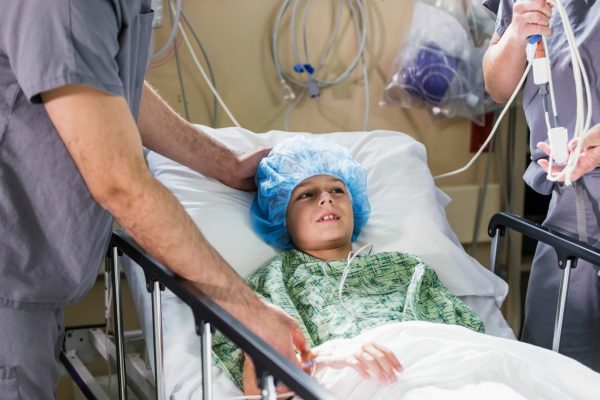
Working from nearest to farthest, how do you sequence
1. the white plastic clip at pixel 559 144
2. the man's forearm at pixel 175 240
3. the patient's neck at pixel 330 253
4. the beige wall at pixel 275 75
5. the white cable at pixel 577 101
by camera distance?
the man's forearm at pixel 175 240 < the white cable at pixel 577 101 < the white plastic clip at pixel 559 144 < the patient's neck at pixel 330 253 < the beige wall at pixel 275 75

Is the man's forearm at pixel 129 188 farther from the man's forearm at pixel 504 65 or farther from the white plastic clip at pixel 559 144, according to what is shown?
the man's forearm at pixel 504 65

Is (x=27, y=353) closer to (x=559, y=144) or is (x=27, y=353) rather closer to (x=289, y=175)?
(x=289, y=175)

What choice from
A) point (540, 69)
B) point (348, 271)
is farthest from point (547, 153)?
point (348, 271)

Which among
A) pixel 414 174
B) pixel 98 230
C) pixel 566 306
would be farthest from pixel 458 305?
pixel 98 230

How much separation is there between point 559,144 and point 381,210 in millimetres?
694

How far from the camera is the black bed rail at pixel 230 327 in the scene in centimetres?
133

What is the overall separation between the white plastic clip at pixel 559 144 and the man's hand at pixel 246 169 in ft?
2.76

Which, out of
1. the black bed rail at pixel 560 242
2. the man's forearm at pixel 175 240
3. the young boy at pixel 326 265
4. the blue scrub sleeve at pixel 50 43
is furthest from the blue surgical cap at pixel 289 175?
the blue scrub sleeve at pixel 50 43

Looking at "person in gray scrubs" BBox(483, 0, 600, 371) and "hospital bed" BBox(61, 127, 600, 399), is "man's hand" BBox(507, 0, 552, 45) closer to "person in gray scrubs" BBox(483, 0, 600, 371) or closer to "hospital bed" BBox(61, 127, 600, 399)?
"person in gray scrubs" BBox(483, 0, 600, 371)

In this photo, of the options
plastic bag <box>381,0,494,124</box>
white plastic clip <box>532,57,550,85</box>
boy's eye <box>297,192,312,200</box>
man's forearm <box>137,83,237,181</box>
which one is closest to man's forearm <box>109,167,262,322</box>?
man's forearm <box>137,83,237,181</box>

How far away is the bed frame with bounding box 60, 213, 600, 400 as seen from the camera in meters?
1.41

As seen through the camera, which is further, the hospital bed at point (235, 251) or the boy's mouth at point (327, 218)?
the boy's mouth at point (327, 218)

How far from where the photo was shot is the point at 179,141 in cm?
229

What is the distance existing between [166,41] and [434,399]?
1.78 m
